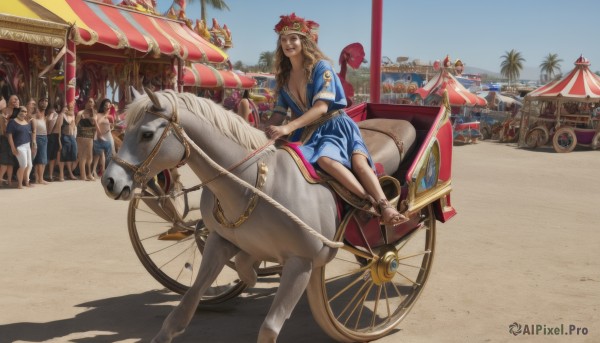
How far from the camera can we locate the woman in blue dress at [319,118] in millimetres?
4000

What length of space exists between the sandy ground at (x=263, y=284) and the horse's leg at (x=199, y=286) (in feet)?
1.99

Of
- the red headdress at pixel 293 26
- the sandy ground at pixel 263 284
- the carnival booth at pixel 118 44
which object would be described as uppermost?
the carnival booth at pixel 118 44

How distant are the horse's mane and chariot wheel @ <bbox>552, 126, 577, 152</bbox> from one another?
20006mm

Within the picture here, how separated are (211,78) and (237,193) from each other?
24034 millimetres

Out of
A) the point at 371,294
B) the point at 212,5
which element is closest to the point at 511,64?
the point at 212,5

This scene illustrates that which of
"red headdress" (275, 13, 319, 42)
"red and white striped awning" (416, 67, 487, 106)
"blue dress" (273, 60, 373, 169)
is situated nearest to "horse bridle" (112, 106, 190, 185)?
"blue dress" (273, 60, 373, 169)

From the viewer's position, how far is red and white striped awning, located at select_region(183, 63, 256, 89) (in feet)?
83.5

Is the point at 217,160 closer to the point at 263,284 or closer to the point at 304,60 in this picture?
the point at 304,60

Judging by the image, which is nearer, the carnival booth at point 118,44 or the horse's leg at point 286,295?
the horse's leg at point 286,295

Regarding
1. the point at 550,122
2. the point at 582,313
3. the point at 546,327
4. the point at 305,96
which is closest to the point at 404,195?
the point at 305,96

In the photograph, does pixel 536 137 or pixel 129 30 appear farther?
pixel 536 137

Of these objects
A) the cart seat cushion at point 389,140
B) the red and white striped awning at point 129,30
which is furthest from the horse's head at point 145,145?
the red and white striped awning at point 129,30

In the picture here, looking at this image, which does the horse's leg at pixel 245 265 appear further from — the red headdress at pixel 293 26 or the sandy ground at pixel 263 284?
the red headdress at pixel 293 26

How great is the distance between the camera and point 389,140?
16.1 ft
